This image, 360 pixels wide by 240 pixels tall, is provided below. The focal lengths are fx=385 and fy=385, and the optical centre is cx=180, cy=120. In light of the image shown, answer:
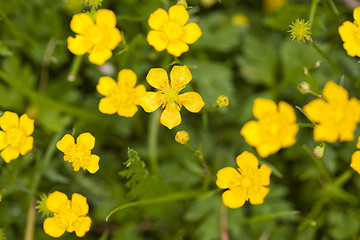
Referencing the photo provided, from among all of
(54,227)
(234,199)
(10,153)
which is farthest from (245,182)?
(10,153)

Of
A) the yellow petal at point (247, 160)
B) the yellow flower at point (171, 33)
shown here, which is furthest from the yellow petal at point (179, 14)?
the yellow petal at point (247, 160)

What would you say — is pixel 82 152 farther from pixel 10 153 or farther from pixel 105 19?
pixel 105 19

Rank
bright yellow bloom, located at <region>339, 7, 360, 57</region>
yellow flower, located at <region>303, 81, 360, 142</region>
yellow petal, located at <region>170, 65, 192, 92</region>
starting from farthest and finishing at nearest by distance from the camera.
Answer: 1. yellow petal, located at <region>170, 65, 192, 92</region>
2. bright yellow bloom, located at <region>339, 7, 360, 57</region>
3. yellow flower, located at <region>303, 81, 360, 142</region>

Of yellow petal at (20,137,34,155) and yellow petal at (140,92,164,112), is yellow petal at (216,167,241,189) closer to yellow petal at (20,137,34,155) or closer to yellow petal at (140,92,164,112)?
yellow petal at (140,92,164,112)

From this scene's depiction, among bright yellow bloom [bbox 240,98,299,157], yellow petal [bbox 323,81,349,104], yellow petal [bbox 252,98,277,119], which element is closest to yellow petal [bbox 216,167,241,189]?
bright yellow bloom [bbox 240,98,299,157]

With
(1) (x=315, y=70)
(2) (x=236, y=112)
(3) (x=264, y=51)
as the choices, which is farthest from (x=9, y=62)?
(1) (x=315, y=70)

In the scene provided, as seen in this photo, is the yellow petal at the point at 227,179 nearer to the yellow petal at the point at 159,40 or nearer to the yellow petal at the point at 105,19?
the yellow petal at the point at 159,40
